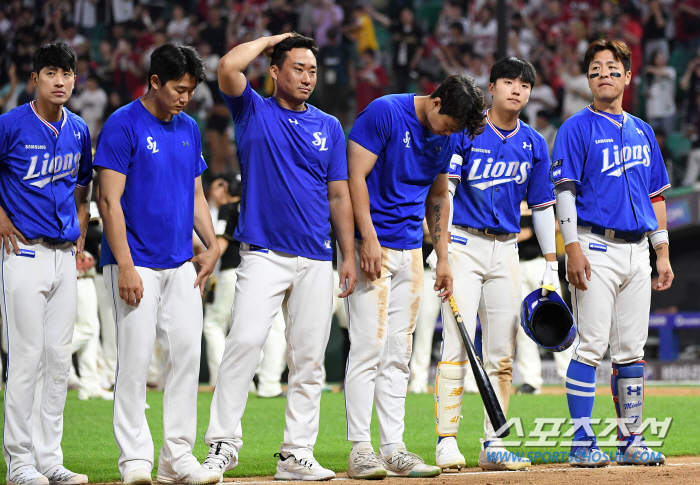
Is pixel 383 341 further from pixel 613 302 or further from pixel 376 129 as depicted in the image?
pixel 613 302

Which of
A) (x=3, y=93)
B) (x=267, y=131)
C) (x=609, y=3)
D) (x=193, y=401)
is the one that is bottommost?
(x=193, y=401)

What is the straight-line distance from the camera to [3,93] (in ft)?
61.1

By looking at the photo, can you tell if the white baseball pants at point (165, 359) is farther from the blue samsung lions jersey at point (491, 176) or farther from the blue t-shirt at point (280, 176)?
the blue samsung lions jersey at point (491, 176)

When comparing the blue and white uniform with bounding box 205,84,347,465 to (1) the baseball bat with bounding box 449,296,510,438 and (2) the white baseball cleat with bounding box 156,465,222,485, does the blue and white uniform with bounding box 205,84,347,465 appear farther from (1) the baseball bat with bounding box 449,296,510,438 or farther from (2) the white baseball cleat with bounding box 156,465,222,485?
(1) the baseball bat with bounding box 449,296,510,438

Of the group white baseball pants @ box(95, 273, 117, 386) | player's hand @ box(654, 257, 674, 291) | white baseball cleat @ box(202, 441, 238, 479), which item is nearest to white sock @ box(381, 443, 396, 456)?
white baseball cleat @ box(202, 441, 238, 479)

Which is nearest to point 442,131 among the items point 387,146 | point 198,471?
point 387,146

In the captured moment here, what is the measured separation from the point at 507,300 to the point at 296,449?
5.26 feet

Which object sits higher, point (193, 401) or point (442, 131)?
point (442, 131)

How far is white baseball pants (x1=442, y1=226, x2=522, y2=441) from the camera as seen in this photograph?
212 inches

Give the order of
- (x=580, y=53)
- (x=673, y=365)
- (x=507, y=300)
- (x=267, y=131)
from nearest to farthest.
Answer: (x=267, y=131) < (x=507, y=300) < (x=673, y=365) < (x=580, y=53)

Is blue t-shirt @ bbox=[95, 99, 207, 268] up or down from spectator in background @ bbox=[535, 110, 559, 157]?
down

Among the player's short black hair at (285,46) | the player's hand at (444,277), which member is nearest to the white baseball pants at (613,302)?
the player's hand at (444,277)

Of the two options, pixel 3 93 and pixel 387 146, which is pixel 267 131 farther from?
pixel 3 93

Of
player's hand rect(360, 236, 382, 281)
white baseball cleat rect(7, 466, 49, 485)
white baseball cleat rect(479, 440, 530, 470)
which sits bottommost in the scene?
white baseball cleat rect(479, 440, 530, 470)
